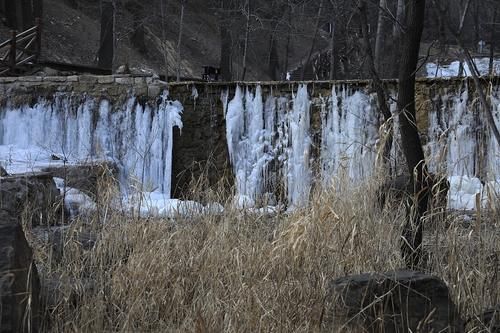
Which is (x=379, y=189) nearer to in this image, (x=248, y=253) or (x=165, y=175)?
(x=248, y=253)

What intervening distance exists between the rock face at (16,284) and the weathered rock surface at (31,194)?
116 inches

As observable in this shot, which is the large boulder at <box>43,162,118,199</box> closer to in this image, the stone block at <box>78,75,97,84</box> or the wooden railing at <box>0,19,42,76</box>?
the stone block at <box>78,75,97,84</box>

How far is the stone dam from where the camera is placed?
36.4 feet

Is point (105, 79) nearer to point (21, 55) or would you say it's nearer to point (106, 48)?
point (21, 55)

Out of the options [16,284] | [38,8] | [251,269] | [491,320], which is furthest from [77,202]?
[38,8]

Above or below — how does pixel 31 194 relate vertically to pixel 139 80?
below

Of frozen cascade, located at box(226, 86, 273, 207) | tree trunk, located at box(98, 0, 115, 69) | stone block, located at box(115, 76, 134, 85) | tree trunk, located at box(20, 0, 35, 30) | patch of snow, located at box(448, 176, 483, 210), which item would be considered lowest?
patch of snow, located at box(448, 176, 483, 210)

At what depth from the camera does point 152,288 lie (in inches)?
163

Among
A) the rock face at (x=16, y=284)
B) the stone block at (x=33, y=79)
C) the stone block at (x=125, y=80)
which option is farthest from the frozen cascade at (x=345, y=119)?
the rock face at (x=16, y=284)

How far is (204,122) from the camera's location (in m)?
12.4

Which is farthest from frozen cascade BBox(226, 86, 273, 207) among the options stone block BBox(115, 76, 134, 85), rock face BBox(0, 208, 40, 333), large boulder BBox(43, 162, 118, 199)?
rock face BBox(0, 208, 40, 333)

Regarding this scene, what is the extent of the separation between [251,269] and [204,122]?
8271mm

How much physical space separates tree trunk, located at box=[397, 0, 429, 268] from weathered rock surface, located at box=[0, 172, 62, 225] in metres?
3.52

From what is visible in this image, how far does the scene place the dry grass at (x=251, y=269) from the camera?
3781 mm
